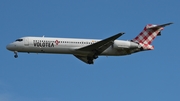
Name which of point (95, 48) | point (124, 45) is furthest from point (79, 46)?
point (124, 45)

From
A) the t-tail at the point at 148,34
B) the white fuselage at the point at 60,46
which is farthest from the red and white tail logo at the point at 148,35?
the white fuselage at the point at 60,46

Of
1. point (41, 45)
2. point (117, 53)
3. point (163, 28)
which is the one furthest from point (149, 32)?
point (41, 45)

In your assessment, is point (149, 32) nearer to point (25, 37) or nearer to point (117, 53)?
point (117, 53)

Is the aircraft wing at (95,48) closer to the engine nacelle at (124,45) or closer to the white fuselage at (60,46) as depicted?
the white fuselage at (60,46)

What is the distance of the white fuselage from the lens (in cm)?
4053

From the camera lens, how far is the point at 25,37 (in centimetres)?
4159

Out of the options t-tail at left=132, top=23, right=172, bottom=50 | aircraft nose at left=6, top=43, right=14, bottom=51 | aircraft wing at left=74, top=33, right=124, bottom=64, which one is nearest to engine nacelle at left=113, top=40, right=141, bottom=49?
aircraft wing at left=74, top=33, right=124, bottom=64

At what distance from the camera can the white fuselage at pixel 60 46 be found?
4053 centimetres

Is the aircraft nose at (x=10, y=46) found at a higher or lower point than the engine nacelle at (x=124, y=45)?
higher

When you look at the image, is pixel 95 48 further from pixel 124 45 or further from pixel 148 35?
pixel 148 35

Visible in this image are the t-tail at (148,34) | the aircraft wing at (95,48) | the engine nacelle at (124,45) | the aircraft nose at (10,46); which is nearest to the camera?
the aircraft wing at (95,48)

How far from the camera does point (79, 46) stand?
41125 mm

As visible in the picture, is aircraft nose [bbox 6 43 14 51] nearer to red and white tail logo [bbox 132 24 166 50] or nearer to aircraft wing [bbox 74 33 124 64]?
aircraft wing [bbox 74 33 124 64]

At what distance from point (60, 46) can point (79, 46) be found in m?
1.98
